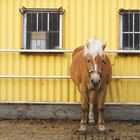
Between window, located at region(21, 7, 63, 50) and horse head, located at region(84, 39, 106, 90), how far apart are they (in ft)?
6.78

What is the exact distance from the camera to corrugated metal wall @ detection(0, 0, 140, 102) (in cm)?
1051

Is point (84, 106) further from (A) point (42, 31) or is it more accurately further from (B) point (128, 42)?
(A) point (42, 31)

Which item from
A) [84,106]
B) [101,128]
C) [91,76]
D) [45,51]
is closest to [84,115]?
[84,106]

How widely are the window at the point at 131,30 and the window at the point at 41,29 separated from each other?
147 cm

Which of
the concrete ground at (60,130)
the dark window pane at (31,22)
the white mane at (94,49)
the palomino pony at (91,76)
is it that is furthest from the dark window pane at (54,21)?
the concrete ground at (60,130)

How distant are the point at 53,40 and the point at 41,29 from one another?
39 centimetres

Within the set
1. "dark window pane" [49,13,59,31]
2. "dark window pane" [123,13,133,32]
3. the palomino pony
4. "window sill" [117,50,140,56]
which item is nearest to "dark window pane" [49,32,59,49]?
"dark window pane" [49,13,59,31]

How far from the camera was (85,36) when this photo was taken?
34.7 feet

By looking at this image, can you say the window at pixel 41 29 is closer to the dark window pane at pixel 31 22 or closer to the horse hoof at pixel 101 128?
the dark window pane at pixel 31 22

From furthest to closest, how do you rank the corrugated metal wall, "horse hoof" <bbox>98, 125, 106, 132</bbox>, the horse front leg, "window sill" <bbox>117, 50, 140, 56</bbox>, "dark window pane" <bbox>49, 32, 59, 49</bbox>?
1. "dark window pane" <bbox>49, 32, 59, 49</bbox>
2. the corrugated metal wall
3. "window sill" <bbox>117, 50, 140, 56</bbox>
4. the horse front leg
5. "horse hoof" <bbox>98, 125, 106, 132</bbox>

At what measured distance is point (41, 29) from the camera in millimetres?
10609

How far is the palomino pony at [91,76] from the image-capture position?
8.44m

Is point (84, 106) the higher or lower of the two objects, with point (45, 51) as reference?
lower

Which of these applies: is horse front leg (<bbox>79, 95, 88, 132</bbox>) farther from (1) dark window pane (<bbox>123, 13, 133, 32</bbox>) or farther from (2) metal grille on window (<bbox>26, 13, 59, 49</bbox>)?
(1) dark window pane (<bbox>123, 13, 133, 32</bbox>)
